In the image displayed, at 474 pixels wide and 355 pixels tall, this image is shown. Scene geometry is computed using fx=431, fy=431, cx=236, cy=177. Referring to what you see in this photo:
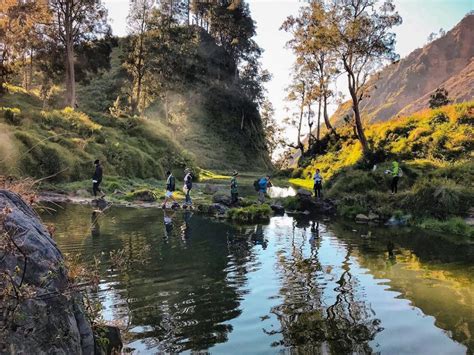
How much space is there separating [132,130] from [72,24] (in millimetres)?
12161

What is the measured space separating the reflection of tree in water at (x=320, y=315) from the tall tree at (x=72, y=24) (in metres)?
37.2

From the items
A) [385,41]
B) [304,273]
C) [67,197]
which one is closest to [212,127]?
[385,41]

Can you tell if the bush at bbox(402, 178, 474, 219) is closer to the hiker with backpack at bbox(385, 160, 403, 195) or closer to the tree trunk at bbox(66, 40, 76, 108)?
the hiker with backpack at bbox(385, 160, 403, 195)

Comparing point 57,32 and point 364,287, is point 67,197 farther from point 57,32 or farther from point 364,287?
point 57,32

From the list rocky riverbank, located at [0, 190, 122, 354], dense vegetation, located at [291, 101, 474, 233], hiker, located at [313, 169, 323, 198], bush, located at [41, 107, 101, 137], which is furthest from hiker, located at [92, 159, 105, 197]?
rocky riverbank, located at [0, 190, 122, 354]

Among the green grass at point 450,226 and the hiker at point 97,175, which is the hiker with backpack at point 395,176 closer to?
the green grass at point 450,226

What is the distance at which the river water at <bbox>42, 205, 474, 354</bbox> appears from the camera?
6824 mm

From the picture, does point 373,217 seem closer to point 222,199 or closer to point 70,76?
point 222,199

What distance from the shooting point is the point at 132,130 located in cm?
4622

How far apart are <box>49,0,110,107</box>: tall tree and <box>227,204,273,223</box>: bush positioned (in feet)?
89.4

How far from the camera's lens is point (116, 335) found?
6008 millimetres

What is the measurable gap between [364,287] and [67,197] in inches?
795

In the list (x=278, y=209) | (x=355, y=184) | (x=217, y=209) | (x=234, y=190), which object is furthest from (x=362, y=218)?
(x=217, y=209)

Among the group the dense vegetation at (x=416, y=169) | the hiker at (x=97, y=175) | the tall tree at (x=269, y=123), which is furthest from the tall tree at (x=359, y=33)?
the tall tree at (x=269, y=123)
